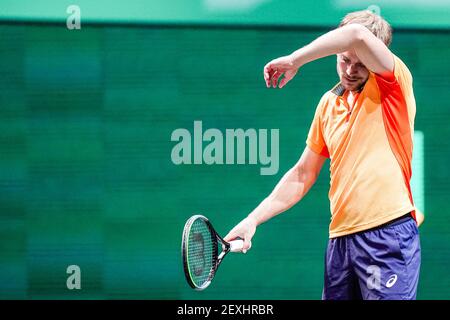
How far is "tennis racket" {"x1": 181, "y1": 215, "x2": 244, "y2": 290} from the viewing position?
3.53 metres

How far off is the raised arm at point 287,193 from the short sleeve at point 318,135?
0.03 m

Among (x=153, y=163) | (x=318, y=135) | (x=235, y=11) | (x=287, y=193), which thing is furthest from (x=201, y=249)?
(x=235, y=11)

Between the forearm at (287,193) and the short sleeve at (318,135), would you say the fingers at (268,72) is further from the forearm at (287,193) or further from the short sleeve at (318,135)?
the forearm at (287,193)

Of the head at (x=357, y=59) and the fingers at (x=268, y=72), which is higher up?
the head at (x=357, y=59)

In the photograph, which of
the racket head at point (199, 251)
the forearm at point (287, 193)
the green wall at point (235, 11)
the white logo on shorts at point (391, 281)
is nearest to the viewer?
the white logo on shorts at point (391, 281)

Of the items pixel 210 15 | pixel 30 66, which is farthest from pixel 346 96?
pixel 30 66

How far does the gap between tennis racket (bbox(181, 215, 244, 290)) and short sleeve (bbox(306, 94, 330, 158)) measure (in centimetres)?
52

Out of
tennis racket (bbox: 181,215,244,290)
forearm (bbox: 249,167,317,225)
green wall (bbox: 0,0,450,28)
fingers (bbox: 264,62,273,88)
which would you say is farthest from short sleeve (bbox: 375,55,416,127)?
green wall (bbox: 0,0,450,28)

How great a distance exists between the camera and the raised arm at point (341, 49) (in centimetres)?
311

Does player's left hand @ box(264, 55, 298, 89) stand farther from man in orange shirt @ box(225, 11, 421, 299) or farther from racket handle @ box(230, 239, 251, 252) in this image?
racket handle @ box(230, 239, 251, 252)

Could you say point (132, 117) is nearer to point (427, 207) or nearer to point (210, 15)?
point (210, 15)

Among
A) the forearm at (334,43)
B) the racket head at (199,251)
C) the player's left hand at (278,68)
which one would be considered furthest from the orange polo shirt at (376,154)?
the racket head at (199,251)
